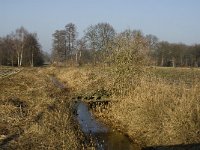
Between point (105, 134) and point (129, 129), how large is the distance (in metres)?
1.06

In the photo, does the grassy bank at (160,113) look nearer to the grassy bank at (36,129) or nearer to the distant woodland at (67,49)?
the grassy bank at (36,129)

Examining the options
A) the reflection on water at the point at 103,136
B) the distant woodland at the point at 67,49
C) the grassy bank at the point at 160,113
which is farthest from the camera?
the distant woodland at the point at 67,49

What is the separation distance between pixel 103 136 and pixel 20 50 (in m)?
73.4

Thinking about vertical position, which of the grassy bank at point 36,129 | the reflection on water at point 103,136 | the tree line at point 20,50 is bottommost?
the reflection on water at point 103,136

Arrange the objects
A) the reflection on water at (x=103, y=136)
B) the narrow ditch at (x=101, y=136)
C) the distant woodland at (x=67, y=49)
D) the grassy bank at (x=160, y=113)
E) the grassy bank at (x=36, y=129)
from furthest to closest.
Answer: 1. the distant woodland at (x=67, y=49)
2. the reflection on water at (x=103, y=136)
3. the narrow ditch at (x=101, y=136)
4. the grassy bank at (x=160, y=113)
5. the grassy bank at (x=36, y=129)

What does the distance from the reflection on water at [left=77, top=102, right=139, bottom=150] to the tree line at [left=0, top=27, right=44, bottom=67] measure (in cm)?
6872

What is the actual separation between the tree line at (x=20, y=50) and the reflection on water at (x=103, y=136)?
68724mm

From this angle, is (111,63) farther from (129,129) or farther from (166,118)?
(166,118)

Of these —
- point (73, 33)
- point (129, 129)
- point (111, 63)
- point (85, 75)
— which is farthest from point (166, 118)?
point (73, 33)

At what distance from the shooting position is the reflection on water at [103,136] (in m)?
14.0

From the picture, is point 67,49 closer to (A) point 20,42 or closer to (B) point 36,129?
(A) point 20,42

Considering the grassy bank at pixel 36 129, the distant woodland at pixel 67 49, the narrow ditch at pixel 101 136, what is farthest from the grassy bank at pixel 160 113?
the distant woodland at pixel 67 49

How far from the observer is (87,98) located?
81.0ft

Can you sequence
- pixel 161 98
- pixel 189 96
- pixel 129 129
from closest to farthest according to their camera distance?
pixel 189 96
pixel 161 98
pixel 129 129
